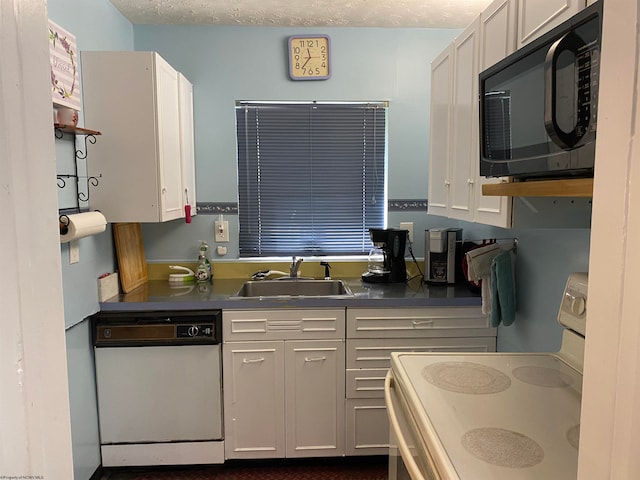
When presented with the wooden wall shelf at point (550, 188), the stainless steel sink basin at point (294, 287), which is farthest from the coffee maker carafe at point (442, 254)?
the wooden wall shelf at point (550, 188)

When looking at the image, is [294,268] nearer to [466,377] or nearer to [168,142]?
[168,142]

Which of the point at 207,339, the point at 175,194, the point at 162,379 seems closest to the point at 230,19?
the point at 175,194

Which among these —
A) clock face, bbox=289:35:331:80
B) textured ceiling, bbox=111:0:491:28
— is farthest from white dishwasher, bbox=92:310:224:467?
textured ceiling, bbox=111:0:491:28

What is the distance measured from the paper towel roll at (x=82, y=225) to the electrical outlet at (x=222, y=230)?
0.82m

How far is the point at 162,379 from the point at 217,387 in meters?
0.27

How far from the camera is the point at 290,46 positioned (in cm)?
278

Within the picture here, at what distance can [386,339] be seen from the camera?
233cm

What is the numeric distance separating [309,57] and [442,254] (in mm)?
1425

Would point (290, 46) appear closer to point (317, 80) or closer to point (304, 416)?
point (317, 80)

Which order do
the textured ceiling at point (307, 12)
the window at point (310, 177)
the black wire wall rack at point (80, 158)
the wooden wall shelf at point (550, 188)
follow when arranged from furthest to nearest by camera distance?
the window at point (310, 177)
the textured ceiling at point (307, 12)
the black wire wall rack at point (80, 158)
the wooden wall shelf at point (550, 188)

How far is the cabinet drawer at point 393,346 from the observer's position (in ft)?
7.64

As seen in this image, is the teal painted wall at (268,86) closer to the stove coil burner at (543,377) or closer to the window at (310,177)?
the window at (310,177)

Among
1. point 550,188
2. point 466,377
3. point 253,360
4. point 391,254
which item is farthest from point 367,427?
point 550,188
